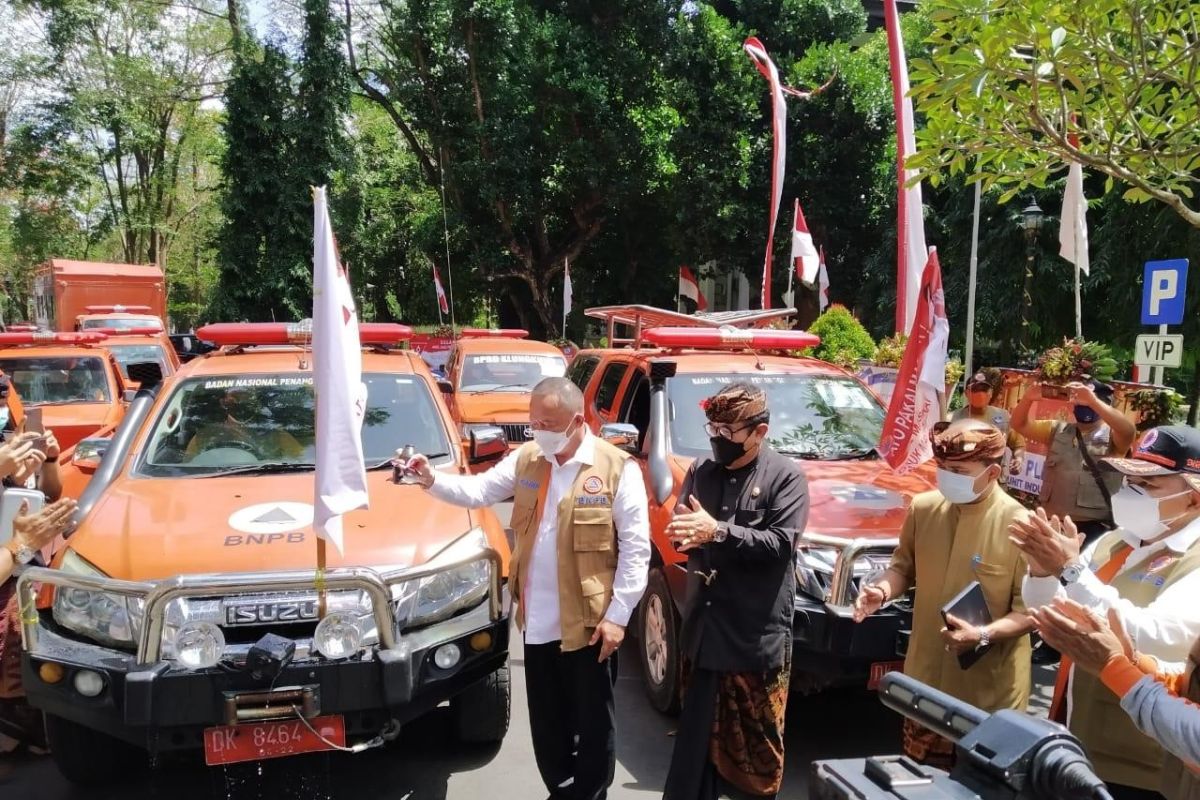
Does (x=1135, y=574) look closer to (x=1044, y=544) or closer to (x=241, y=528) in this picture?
(x=1044, y=544)

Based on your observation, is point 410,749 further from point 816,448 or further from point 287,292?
point 287,292

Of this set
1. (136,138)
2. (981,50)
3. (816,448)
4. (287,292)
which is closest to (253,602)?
(816,448)

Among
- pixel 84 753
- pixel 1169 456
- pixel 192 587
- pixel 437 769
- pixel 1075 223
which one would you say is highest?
pixel 1075 223

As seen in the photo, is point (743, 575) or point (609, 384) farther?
point (609, 384)

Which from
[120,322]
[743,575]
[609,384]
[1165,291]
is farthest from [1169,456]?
[120,322]

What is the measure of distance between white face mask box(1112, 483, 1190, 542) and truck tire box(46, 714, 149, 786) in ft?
13.2

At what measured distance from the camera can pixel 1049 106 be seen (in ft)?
19.0

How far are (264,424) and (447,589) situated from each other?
1728 mm

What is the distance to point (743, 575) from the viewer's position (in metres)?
3.23

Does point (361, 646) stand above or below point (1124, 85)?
below

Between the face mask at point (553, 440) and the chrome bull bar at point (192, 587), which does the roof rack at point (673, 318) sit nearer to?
the face mask at point (553, 440)

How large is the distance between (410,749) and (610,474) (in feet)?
6.41

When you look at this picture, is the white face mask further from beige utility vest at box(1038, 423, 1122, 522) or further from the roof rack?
the roof rack

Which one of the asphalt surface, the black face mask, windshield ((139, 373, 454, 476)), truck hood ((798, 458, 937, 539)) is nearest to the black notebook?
the black face mask
